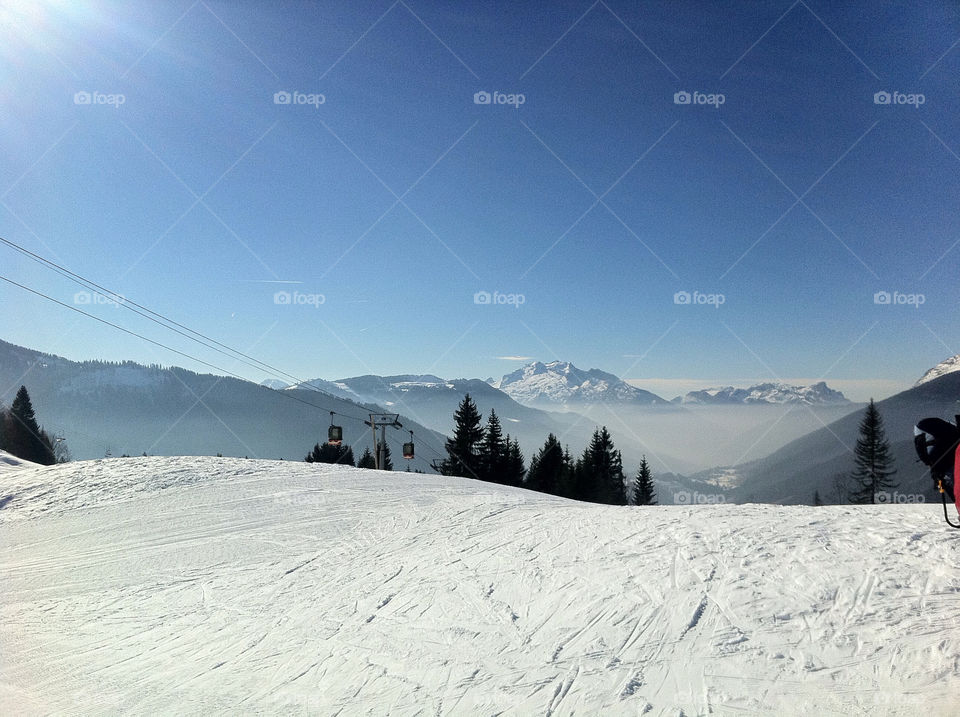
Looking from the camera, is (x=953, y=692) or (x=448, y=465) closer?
(x=953, y=692)

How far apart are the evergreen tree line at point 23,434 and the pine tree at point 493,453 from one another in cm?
4627

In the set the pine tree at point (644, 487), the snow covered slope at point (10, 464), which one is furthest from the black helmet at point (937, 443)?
the pine tree at point (644, 487)

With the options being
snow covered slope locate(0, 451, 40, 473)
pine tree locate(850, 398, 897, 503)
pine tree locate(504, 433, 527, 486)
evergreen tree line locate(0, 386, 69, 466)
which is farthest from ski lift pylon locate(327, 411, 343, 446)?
pine tree locate(850, 398, 897, 503)

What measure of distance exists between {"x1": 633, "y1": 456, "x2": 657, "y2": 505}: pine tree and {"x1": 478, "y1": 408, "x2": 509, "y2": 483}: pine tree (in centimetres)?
2169

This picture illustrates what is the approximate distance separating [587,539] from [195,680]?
18.2 ft

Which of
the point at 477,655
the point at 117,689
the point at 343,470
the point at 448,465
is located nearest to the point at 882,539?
the point at 477,655

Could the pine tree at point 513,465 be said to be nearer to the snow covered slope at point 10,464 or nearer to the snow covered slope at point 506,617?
the snow covered slope at point 10,464

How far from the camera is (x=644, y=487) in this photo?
71000 millimetres

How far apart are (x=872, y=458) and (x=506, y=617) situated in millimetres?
67381

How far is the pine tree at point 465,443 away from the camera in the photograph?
57.8 meters

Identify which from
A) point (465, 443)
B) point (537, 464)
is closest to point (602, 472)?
point (537, 464)

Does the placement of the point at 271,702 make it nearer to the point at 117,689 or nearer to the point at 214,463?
the point at 117,689

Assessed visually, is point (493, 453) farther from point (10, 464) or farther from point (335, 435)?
point (10, 464)

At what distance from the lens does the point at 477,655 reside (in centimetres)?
573
